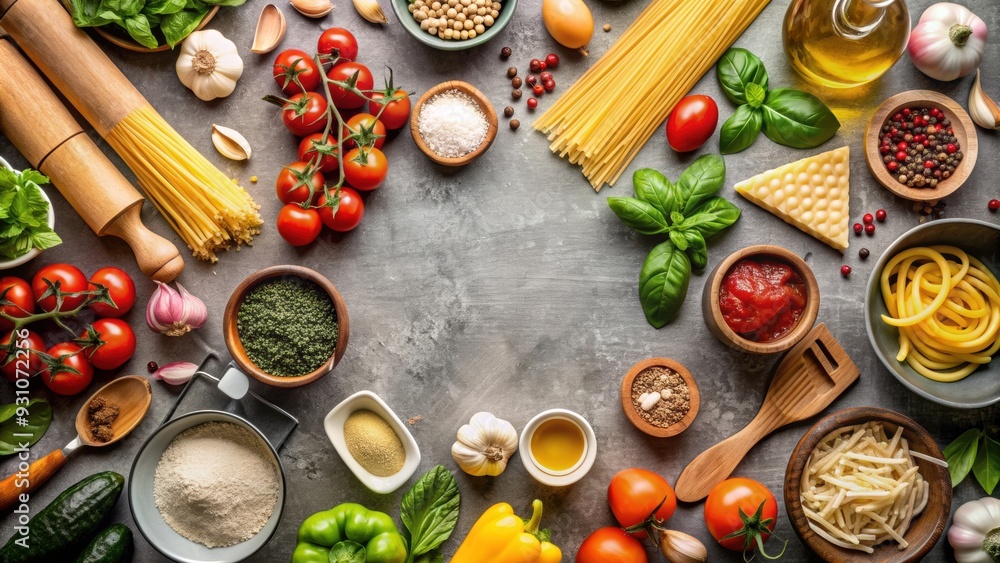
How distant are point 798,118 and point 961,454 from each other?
4.37 feet

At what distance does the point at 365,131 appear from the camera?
238cm

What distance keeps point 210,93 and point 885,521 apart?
9.00 ft

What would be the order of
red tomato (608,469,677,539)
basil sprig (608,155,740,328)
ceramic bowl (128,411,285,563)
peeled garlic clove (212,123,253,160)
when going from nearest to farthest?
1. ceramic bowl (128,411,285,563)
2. red tomato (608,469,677,539)
3. basil sprig (608,155,740,328)
4. peeled garlic clove (212,123,253,160)

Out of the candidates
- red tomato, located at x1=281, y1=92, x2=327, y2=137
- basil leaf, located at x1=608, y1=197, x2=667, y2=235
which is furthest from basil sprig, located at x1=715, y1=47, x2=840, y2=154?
red tomato, located at x1=281, y1=92, x2=327, y2=137

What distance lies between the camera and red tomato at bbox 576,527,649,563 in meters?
2.37

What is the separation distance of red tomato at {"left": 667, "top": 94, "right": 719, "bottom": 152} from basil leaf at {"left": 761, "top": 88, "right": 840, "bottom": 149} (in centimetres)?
22

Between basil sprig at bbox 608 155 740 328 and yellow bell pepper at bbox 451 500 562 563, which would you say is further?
basil sprig at bbox 608 155 740 328

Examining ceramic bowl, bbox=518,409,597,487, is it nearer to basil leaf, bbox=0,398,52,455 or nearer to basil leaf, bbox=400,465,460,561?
basil leaf, bbox=400,465,460,561

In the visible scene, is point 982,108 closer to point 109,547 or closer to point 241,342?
point 241,342

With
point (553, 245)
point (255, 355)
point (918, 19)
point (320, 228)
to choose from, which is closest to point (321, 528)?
point (255, 355)

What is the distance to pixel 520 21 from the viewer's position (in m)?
2.70

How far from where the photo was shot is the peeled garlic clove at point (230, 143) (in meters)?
2.61

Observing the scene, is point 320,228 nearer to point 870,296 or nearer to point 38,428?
point 38,428

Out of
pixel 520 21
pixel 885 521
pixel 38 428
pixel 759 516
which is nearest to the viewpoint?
pixel 759 516
